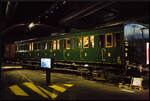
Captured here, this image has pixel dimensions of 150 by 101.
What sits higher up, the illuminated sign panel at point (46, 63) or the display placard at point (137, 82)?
the illuminated sign panel at point (46, 63)

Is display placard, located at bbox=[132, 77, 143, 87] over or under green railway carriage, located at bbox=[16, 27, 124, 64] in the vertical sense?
under

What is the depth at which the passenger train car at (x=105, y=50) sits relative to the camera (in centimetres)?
919

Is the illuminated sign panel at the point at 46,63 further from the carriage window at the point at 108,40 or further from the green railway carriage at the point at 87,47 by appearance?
the carriage window at the point at 108,40

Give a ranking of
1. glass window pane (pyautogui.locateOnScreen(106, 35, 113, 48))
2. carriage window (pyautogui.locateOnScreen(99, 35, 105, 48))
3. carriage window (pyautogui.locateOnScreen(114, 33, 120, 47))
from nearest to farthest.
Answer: carriage window (pyautogui.locateOnScreen(114, 33, 120, 47)) → glass window pane (pyautogui.locateOnScreen(106, 35, 113, 48)) → carriage window (pyautogui.locateOnScreen(99, 35, 105, 48))

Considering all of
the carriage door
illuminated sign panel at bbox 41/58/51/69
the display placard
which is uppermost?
the carriage door

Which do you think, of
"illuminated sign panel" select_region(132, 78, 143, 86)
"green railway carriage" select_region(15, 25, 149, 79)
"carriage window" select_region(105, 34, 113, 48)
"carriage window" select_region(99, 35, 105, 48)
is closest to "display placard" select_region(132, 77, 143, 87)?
"illuminated sign panel" select_region(132, 78, 143, 86)

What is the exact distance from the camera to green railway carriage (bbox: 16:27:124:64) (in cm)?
950

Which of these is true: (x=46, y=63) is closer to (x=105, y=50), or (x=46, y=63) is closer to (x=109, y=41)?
(x=105, y=50)

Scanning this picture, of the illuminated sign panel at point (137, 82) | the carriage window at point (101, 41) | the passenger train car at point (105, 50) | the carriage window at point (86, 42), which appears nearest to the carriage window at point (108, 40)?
the passenger train car at point (105, 50)

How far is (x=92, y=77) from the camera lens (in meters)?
11.2

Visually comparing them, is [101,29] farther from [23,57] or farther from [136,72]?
[23,57]

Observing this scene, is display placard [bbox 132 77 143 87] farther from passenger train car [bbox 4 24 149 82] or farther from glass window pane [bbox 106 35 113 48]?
glass window pane [bbox 106 35 113 48]

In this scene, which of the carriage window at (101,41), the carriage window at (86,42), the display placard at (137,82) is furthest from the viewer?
the carriage window at (86,42)

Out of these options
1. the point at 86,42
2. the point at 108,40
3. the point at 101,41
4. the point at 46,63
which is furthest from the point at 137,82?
the point at 46,63
